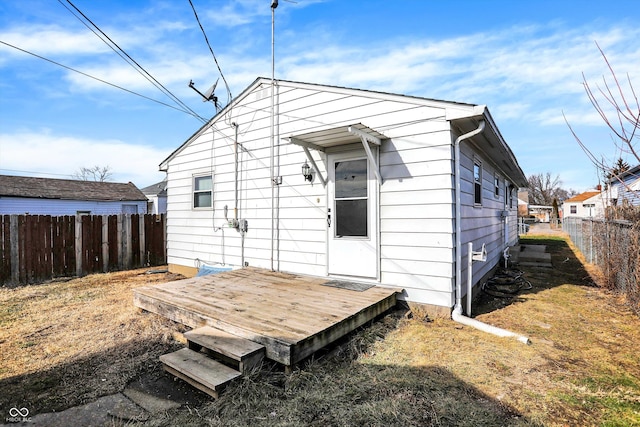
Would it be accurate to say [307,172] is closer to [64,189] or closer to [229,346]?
[229,346]

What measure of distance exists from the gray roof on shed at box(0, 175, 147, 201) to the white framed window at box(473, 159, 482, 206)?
68.6 feet

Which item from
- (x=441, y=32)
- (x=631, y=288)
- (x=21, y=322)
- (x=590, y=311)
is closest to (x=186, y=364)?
(x=21, y=322)

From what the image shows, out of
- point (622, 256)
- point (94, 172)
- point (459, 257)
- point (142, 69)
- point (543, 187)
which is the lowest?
point (622, 256)

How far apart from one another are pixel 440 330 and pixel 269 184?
3772 mm

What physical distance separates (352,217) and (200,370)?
2.98 metres

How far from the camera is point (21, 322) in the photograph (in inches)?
169

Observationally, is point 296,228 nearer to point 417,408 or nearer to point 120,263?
point 417,408

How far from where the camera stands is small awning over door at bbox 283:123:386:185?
4.07m

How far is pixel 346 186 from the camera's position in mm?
4902

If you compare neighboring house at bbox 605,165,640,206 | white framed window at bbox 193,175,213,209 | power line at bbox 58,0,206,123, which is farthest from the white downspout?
power line at bbox 58,0,206,123

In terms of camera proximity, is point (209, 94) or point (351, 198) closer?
point (351, 198)

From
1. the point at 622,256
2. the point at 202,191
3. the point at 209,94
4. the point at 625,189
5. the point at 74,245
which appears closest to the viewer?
the point at 622,256

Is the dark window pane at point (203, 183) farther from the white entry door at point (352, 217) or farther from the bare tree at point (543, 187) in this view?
the bare tree at point (543, 187)

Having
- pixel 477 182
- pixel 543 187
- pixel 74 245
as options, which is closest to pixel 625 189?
pixel 477 182
